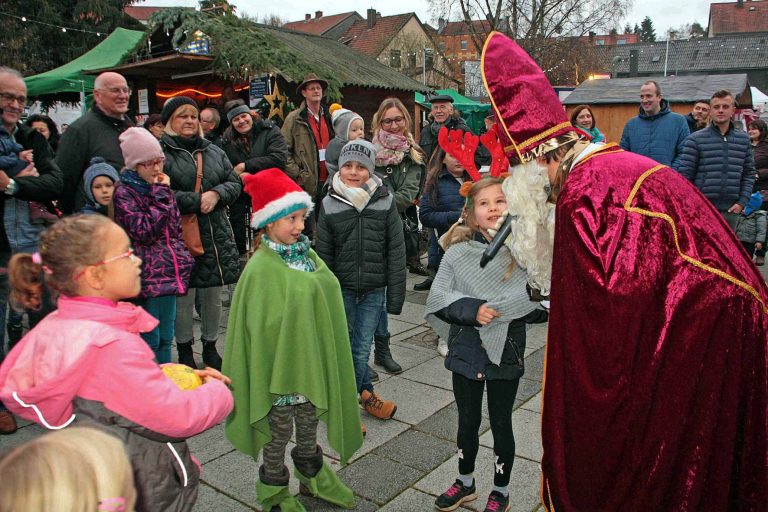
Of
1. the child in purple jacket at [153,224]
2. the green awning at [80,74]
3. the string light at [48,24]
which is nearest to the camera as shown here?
the child in purple jacket at [153,224]

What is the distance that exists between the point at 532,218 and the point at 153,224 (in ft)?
8.60

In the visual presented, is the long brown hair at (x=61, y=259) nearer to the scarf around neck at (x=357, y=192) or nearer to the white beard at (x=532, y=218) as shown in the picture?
the white beard at (x=532, y=218)

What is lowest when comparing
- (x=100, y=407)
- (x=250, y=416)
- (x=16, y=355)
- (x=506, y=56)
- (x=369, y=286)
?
(x=250, y=416)

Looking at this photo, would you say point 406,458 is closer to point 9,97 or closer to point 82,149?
point 82,149

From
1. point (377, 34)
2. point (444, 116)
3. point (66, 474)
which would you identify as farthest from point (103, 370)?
point (377, 34)

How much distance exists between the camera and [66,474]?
118 centimetres

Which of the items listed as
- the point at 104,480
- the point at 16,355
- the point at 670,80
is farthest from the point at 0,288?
the point at 670,80

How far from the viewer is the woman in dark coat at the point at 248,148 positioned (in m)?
6.51

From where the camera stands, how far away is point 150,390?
76.8 inches

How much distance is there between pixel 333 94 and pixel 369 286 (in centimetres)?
708

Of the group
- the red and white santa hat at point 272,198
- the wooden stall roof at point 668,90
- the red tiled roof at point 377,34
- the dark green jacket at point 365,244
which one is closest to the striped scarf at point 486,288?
the red and white santa hat at point 272,198

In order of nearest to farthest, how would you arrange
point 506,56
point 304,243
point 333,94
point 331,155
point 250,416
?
point 506,56 → point 250,416 → point 304,243 → point 331,155 → point 333,94

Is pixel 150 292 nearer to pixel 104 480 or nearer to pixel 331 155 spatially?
pixel 331 155

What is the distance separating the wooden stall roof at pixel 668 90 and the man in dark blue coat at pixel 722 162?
927 centimetres
